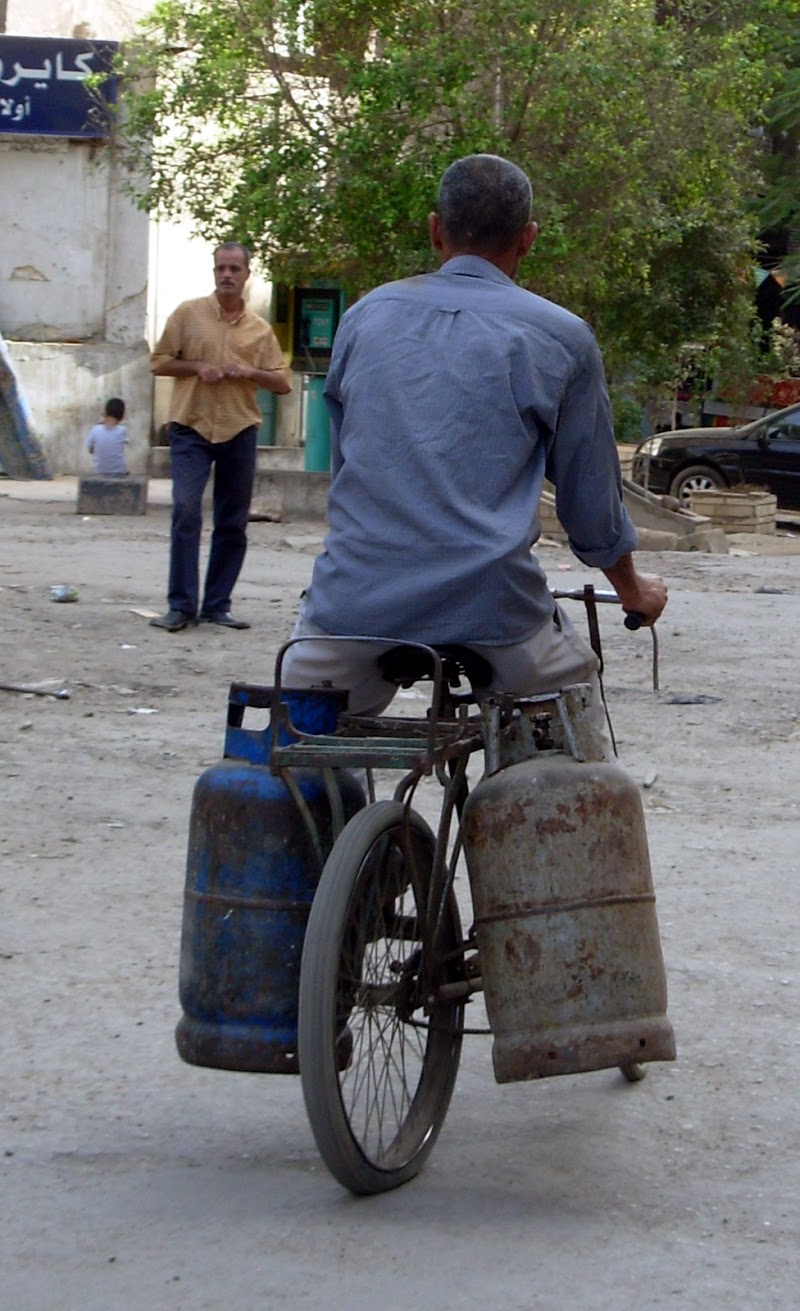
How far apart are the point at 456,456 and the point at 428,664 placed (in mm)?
353

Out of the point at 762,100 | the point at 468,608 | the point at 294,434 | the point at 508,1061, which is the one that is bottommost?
the point at 294,434

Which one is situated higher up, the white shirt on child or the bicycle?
the bicycle

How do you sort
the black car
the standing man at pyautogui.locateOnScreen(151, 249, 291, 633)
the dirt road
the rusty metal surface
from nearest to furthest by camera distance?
the dirt road, the rusty metal surface, the standing man at pyautogui.locateOnScreen(151, 249, 291, 633), the black car

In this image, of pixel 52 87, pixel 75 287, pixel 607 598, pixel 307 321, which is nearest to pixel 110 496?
pixel 75 287

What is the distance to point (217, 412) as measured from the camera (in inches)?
370

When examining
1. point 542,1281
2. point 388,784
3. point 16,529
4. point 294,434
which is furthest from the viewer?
point 294,434

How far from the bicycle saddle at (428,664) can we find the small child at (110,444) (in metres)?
14.6

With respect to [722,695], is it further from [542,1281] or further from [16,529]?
[16,529]

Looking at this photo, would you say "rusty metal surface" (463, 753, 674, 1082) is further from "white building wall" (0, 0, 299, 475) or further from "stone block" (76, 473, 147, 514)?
"white building wall" (0, 0, 299, 475)

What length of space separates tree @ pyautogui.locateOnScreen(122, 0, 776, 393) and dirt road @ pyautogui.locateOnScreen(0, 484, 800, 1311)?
990 cm

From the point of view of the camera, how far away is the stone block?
665 inches

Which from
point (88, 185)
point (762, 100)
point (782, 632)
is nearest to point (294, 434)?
point (88, 185)

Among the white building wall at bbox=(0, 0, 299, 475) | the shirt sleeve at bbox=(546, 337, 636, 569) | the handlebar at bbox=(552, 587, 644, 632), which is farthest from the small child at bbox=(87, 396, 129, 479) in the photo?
the shirt sleeve at bbox=(546, 337, 636, 569)

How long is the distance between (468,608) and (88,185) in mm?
20041
